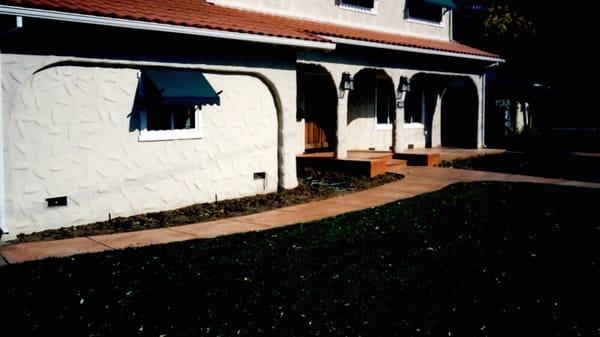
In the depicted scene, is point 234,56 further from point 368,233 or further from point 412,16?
point 412,16

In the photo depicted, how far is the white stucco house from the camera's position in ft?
25.1

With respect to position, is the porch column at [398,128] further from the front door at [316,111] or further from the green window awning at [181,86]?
the green window awning at [181,86]

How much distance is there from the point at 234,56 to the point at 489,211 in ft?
17.6

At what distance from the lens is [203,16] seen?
10.1 metres

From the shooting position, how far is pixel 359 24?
1650 centimetres

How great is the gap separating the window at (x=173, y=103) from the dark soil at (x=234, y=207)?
1.34 metres

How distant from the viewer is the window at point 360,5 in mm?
16030

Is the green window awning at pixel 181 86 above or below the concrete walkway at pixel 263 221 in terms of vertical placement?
Answer: above

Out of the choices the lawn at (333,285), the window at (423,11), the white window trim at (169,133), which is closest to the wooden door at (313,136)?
the window at (423,11)

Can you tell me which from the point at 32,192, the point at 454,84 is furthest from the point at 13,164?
the point at 454,84

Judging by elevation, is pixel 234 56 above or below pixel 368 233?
above

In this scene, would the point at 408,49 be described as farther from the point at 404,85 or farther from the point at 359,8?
the point at 359,8

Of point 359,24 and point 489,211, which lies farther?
point 359,24

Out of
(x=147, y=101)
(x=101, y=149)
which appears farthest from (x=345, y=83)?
(x=101, y=149)
